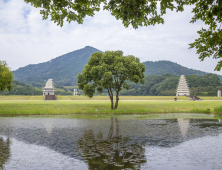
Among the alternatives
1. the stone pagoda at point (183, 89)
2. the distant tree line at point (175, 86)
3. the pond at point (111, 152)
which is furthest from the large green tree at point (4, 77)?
the distant tree line at point (175, 86)

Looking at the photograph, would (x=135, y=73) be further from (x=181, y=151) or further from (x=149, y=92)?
(x=149, y=92)

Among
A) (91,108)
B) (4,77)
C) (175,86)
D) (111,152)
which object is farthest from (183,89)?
(111,152)

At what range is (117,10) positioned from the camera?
723 cm

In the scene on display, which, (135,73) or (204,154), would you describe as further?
(135,73)

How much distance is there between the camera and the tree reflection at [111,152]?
807cm

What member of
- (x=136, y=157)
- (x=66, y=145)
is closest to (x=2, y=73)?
(x=66, y=145)

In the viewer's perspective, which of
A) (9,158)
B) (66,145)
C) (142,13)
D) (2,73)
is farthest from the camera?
(2,73)

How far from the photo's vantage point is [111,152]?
9.73 m

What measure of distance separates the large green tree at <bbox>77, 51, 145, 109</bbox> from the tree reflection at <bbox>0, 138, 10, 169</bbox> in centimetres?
1960

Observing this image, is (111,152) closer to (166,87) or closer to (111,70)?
(111,70)

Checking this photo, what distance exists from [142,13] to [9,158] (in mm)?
7611

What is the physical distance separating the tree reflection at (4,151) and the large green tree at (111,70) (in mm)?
19595

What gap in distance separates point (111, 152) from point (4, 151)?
4904mm

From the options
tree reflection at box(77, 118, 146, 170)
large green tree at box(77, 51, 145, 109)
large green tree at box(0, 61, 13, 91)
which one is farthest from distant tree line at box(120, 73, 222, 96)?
tree reflection at box(77, 118, 146, 170)
